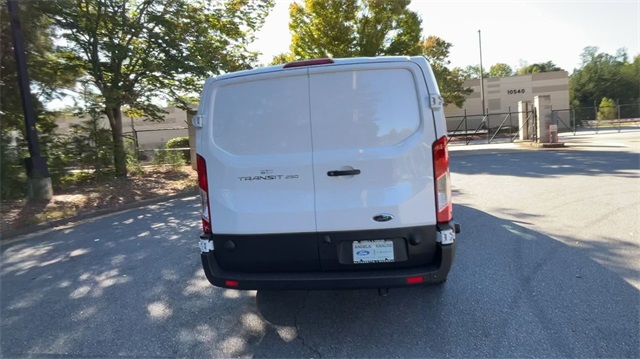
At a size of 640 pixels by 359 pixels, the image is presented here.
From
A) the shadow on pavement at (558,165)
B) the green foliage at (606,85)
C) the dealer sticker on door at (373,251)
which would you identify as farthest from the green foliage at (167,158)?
the green foliage at (606,85)

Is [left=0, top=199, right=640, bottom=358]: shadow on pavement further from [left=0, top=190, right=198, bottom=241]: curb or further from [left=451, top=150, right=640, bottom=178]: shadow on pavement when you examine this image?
[left=451, top=150, right=640, bottom=178]: shadow on pavement

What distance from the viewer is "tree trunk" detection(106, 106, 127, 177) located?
13.6m

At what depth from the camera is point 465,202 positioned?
802 cm

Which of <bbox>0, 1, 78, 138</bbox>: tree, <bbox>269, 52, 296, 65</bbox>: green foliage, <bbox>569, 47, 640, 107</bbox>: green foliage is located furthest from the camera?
A: <bbox>569, 47, 640, 107</bbox>: green foliage

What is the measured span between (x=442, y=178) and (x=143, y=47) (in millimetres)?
12682

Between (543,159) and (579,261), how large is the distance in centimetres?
1128

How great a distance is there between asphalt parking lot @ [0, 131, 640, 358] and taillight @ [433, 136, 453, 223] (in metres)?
0.97

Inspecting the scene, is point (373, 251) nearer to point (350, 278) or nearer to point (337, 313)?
point (350, 278)

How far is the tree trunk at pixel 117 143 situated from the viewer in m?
13.6

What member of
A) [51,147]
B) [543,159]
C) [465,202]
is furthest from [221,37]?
[543,159]

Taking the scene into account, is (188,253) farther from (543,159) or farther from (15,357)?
(543,159)

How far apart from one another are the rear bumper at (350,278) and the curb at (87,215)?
6589 millimetres

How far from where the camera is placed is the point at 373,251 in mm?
3053

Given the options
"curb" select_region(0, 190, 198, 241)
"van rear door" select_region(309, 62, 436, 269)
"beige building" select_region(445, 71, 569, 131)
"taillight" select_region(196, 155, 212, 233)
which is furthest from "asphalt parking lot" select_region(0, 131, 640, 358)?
"beige building" select_region(445, 71, 569, 131)
